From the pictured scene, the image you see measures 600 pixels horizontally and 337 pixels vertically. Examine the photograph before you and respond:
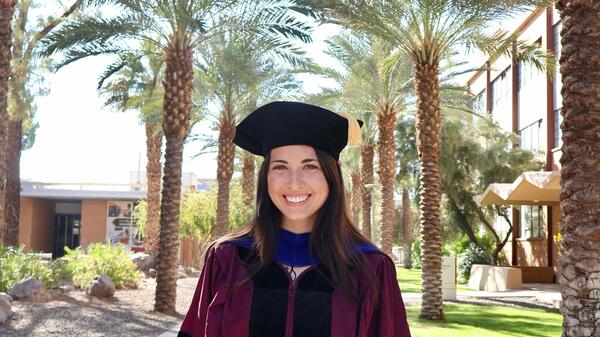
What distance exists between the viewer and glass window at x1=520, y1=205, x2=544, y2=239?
2845 cm

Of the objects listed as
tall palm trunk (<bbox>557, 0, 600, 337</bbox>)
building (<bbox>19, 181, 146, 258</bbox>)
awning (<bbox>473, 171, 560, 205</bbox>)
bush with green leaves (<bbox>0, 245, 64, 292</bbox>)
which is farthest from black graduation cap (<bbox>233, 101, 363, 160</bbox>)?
building (<bbox>19, 181, 146, 258</bbox>)

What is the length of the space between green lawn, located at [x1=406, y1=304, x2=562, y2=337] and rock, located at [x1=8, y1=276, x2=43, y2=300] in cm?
750

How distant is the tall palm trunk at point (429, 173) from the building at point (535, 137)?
749 centimetres

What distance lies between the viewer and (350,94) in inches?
910

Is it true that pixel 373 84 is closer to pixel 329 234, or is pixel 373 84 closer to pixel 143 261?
pixel 143 261

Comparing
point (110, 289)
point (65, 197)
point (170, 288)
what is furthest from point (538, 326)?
point (65, 197)

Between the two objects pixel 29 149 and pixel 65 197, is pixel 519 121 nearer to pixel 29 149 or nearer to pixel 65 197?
pixel 65 197

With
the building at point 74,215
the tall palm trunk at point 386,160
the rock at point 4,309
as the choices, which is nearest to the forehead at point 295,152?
the rock at point 4,309

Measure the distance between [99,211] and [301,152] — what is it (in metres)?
39.0

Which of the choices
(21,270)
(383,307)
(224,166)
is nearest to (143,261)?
(224,166)

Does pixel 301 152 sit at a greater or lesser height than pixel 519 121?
lesser

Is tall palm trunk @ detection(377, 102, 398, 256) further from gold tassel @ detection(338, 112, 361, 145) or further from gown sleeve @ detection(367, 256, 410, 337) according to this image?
gown sleeve @ detection(367, 256, 410, 337)

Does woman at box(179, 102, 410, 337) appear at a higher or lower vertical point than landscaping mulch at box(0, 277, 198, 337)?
higher

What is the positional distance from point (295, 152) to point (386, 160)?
21447 millimetres
